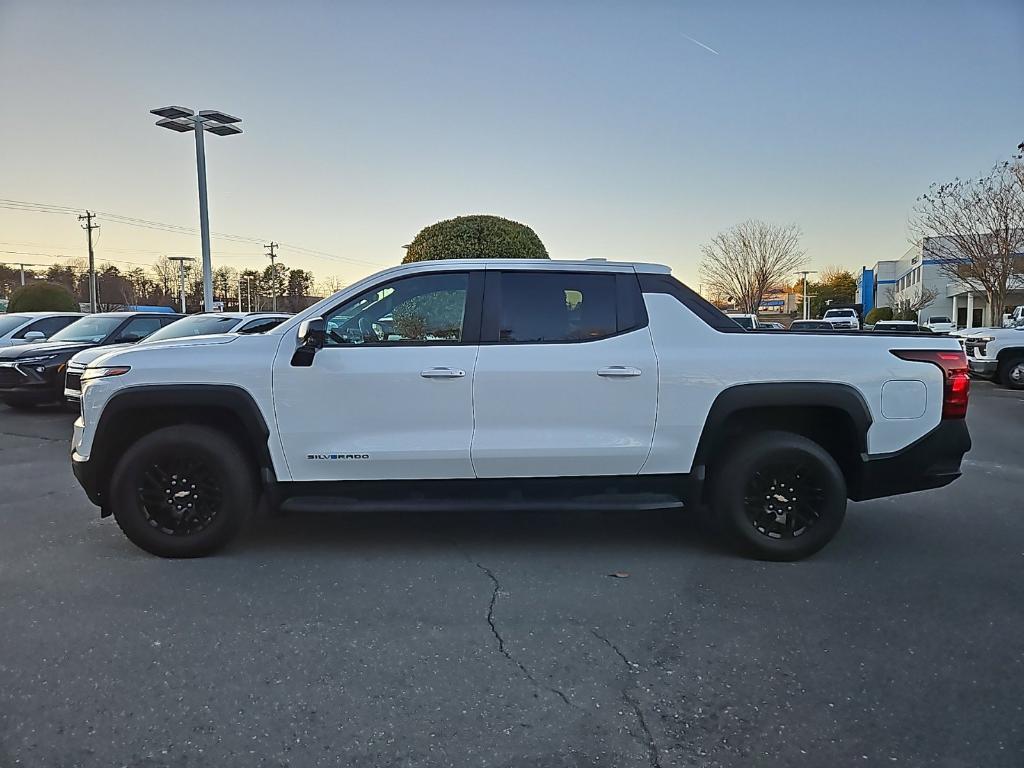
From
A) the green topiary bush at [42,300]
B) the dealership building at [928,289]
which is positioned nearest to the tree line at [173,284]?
the green topiary bush at [42,300]

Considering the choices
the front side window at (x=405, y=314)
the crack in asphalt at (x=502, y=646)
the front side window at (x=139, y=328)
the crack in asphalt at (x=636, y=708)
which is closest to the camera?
the crack in asphalt at (x=636, y=708)

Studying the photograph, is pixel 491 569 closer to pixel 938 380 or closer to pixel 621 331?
pixel 621 331

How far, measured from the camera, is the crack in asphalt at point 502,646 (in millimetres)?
3014

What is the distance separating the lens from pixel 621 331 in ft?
15.0

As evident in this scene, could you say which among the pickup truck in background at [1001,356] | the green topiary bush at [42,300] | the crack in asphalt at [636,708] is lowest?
the crack in asphalt at [636,708]

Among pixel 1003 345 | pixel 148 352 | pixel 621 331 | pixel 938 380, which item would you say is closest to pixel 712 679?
pixel 621 331

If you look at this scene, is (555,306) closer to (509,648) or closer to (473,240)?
(509,648)

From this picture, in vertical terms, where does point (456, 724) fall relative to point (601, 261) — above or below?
below

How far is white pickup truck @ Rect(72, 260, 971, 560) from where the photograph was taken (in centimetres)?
444

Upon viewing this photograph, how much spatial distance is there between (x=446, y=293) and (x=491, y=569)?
5.64 feet

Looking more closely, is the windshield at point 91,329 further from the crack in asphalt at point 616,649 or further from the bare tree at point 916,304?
the bare tree at point 916,304

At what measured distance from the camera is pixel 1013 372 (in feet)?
48.9

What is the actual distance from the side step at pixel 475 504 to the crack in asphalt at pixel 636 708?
40.1 inches

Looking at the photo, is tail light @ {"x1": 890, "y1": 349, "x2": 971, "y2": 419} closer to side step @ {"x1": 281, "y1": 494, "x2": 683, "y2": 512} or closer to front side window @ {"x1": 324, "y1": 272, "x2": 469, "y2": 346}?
side step @ {"x1": 281, "y1": 494, "x2": 683, "y2": 512}
